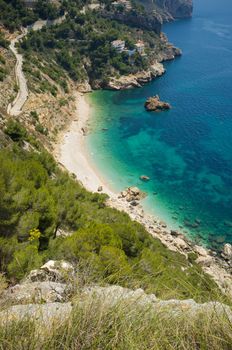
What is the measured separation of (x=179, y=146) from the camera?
45.3m

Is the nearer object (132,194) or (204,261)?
(204,261)

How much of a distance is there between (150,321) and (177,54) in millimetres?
85396

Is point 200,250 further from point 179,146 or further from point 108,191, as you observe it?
point 179,146

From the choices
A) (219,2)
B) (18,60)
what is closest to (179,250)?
(18,60)

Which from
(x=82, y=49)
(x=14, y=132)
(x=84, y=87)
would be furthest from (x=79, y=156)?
(x=82, y=49)

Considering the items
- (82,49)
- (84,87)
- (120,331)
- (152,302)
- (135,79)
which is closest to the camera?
(120,331)

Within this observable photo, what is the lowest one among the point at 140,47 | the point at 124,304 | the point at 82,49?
the point at 140,47

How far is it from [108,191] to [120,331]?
3114 centimetres

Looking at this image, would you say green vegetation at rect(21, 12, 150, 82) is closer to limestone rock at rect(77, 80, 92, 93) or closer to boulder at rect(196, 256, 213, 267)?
limestone rock at rect(77, 80, 92, 93)

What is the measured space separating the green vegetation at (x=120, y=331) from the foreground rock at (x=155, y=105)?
170 ft

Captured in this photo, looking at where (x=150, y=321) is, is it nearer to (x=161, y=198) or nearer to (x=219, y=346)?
(x=219, y=346)

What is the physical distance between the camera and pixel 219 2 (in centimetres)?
17125

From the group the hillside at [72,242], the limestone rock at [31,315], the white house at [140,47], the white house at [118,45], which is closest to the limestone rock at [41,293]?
the hillside at [72,242]

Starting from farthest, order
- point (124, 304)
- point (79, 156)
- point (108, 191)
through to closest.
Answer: point (79, 156) → point (108, 191) → point (124, 304)
